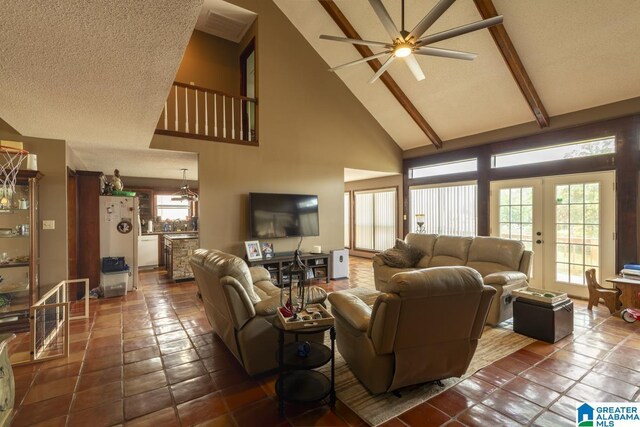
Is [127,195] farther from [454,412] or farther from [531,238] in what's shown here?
[531,238]

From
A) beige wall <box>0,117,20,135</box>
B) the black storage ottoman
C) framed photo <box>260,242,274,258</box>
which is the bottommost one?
the black storage ottoman

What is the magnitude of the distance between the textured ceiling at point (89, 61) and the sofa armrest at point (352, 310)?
6.97 ft

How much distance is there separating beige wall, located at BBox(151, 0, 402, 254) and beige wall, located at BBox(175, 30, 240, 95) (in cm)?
142

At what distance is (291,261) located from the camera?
16.4 ft

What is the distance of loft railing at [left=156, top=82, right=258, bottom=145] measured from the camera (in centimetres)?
468

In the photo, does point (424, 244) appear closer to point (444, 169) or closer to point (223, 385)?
point (444, 169)

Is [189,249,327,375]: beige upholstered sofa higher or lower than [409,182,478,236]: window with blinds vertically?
lower

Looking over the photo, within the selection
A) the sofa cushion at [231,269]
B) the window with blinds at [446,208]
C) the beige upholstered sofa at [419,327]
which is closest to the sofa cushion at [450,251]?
the window with blinds at [446,208]

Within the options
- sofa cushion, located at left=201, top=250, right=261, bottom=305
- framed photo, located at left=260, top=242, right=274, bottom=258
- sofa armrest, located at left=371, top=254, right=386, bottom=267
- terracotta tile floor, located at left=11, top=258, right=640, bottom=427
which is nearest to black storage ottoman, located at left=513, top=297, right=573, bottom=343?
terracotta tile floor, located at left=11, top=258, right=640, bottom=427

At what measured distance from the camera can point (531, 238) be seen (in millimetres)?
5211

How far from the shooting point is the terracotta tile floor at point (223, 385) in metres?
1.96

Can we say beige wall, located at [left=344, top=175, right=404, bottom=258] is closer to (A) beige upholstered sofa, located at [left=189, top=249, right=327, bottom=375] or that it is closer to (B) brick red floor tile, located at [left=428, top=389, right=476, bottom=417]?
(B) brick red floor tile, located at [left=428, top=389, right=476, bottom=417]

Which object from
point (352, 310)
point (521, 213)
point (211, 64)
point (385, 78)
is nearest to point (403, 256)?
point (521, 213)

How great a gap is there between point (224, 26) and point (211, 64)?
80 centimetres
